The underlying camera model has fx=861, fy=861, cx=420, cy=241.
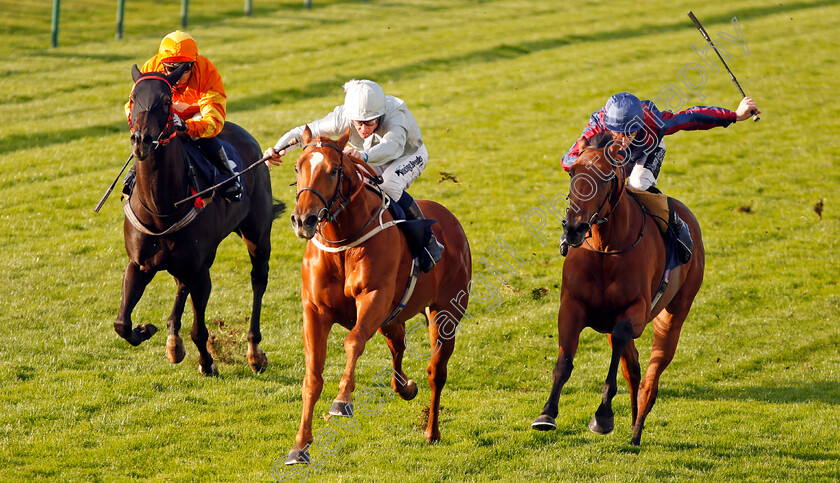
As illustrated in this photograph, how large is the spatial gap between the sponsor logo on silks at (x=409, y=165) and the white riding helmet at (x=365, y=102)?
65cm

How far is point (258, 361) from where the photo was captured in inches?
373

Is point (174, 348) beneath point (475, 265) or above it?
beneath

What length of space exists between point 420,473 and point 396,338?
1415 mm

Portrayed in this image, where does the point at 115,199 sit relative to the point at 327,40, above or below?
below

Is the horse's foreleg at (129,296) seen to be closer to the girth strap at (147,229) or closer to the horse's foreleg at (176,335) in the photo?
the girth strap at (147,229)

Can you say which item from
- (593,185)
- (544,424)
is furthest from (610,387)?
(593,185)

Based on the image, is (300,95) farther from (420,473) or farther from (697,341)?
(420,473)

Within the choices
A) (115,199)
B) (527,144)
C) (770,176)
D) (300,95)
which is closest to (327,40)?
(300,95)

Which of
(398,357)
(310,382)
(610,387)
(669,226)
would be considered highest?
(669,226)

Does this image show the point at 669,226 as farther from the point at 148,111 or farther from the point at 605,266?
the point at 148,111

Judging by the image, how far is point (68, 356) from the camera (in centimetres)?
953

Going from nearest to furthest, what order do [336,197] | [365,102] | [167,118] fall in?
[336,197]
[365,102]
[167,118]

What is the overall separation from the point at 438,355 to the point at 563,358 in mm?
1620

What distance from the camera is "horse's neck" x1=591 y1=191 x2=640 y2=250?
6.70m
